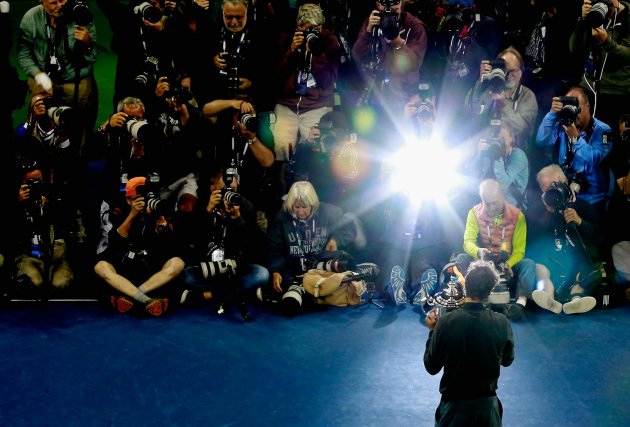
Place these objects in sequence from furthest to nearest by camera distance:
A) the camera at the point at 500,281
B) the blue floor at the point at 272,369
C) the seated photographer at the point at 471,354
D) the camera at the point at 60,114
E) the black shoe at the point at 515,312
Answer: the camera at the point at 60,114 → the black shoe at the point at 515,312 → the camera at the point at 500,281 → the blue floor at the point at 272,369 → the seated photographer at the point at 471,354

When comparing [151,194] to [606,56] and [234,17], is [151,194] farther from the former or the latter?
[606,56]

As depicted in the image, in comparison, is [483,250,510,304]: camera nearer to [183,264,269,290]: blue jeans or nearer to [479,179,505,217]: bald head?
[479,179,505,217]: bald head

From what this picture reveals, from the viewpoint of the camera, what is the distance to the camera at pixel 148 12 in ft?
21.0

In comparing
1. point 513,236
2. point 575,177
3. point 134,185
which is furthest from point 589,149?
point 134,185

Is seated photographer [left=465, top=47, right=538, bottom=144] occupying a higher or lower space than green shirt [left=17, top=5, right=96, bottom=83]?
lower

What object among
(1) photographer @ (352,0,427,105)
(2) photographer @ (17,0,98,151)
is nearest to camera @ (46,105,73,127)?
(2) photographer @ (17,0,98,151)

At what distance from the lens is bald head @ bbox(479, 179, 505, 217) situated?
6.15 metres

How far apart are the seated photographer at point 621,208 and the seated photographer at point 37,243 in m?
4.26

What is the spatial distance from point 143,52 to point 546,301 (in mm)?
3671

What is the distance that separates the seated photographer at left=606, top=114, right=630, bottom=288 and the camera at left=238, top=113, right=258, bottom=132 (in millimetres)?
2767

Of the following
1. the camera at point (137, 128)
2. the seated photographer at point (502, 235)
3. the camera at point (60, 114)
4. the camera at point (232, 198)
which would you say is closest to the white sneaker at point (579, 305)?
the seated photographer at point (502, 235)

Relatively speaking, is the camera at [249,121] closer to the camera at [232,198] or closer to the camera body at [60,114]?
the camera at [232,198]

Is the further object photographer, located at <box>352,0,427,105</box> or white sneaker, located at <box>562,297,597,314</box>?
photographer, located at <box>352,0,427,105</box>

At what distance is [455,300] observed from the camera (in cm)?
404
